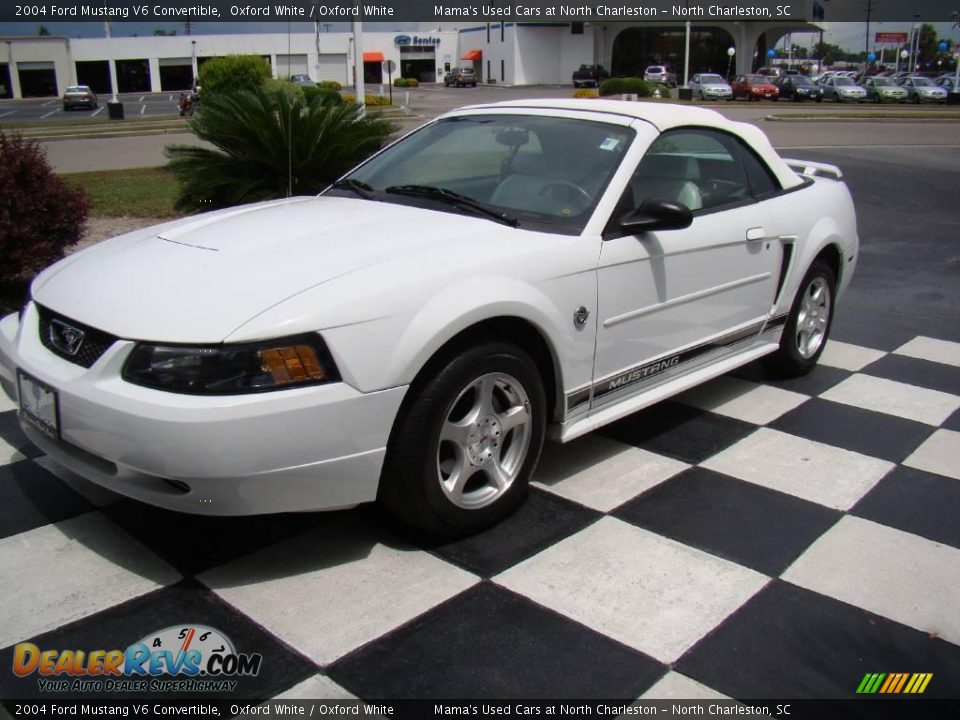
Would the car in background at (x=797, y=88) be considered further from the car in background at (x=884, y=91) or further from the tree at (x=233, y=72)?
the tree at (x=233, y=72)

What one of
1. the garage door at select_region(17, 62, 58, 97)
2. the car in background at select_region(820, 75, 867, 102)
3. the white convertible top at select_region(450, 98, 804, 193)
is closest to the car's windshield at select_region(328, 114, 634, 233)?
the white convertible top at select_region(450, 98, 804, 193)

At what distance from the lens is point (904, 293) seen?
738 centimetres

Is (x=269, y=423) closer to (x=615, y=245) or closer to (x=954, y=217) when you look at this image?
(x=615, y=245)

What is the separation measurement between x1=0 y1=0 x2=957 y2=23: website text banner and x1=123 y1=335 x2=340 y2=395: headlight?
18.5 metres

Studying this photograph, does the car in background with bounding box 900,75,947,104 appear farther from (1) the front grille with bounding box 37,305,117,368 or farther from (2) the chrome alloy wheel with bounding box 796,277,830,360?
(1) the front grille with bounding box 37,305,117,368

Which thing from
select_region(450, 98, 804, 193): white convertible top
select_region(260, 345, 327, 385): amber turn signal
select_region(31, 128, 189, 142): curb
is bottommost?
select_region(260, 345, 327, 385): amber turn signal

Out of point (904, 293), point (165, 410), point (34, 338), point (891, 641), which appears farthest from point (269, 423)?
point (904, 293)

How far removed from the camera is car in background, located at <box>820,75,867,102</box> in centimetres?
4162

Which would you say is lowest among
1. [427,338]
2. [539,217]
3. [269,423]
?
[269,423]

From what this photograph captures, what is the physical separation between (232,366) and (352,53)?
75985 millimetres

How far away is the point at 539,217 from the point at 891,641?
1.97m

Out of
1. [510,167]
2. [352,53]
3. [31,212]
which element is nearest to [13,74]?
[352,53]

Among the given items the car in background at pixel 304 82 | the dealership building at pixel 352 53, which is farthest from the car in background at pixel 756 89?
the dealership building at pixel 352 53

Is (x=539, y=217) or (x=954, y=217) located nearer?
(x=539, y=217)
